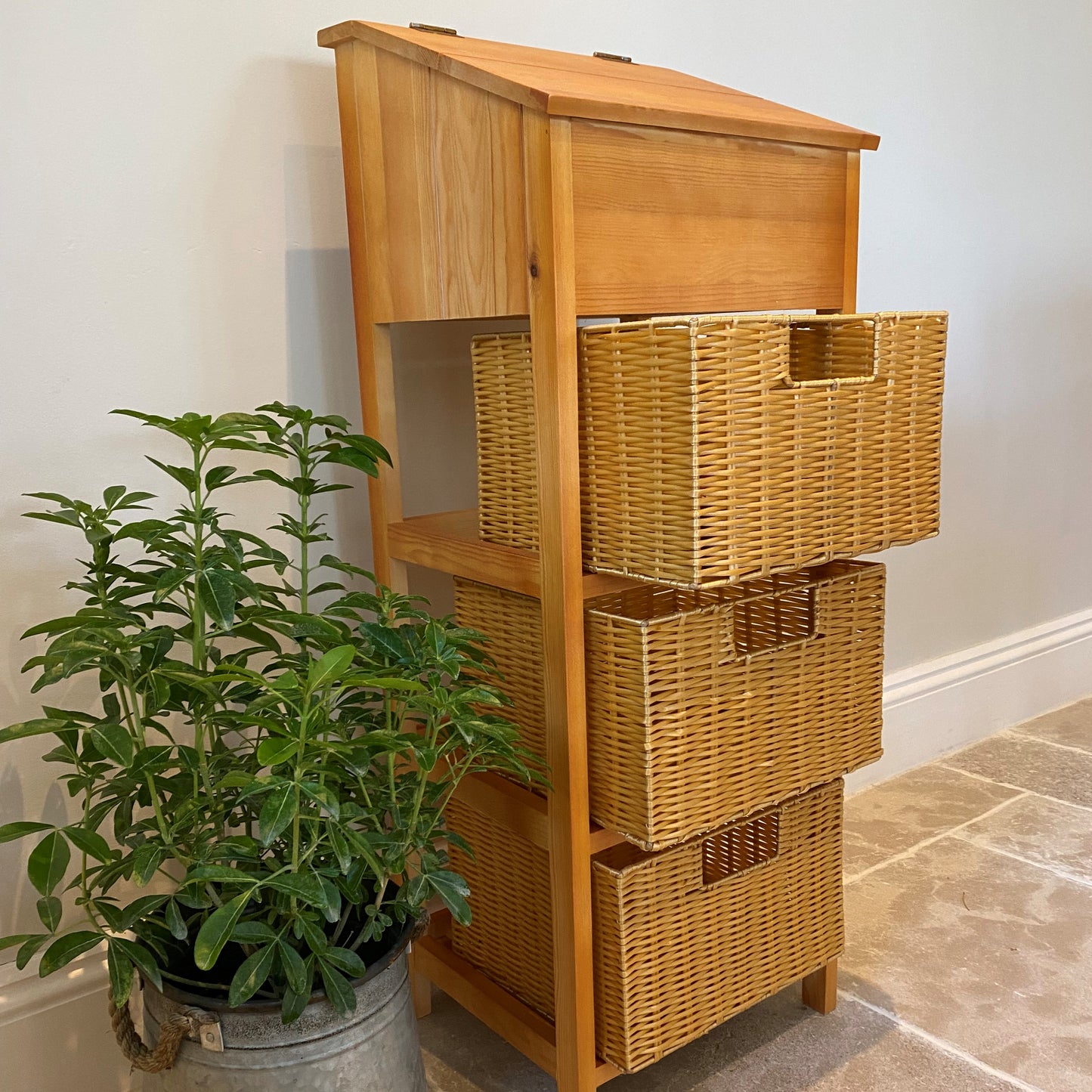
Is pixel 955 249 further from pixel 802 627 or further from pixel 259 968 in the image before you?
pixel 259 968

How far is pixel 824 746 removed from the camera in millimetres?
1177

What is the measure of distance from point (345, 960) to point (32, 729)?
1.00ft

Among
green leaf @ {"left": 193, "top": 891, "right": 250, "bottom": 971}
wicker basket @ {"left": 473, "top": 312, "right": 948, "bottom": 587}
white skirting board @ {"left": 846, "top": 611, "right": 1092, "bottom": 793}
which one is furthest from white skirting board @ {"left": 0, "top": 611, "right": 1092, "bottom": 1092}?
wicker basket @ {"left": 473, "top": 312, "right": 948, "bottom": 587}

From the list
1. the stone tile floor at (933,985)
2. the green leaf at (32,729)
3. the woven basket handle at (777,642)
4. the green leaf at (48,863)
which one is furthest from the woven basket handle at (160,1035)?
the woven basket handle at (777,642)

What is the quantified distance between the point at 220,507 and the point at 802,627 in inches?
25.8

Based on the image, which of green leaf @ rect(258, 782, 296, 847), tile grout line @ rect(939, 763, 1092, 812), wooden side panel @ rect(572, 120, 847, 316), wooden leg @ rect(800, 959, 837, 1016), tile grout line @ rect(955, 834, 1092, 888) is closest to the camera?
green leaf @ rect(258, 782, 296, 847)

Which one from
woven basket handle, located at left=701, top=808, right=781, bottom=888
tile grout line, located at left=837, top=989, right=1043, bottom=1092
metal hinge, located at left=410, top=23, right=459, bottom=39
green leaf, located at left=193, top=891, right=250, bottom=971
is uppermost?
metal hinge, located at left=410, top=23, right=459, bottom=39

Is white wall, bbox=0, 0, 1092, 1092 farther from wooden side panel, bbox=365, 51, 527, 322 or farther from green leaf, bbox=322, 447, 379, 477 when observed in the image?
green leaf, bbox=322, 447, 379, 477

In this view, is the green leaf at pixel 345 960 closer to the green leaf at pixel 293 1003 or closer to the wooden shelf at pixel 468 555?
the green leaf at pixel 293 1003

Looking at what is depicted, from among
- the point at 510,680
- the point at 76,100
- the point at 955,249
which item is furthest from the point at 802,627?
the point at 955,249

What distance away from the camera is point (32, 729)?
868mm

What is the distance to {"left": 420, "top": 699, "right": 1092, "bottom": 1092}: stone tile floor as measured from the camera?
1.22 meters

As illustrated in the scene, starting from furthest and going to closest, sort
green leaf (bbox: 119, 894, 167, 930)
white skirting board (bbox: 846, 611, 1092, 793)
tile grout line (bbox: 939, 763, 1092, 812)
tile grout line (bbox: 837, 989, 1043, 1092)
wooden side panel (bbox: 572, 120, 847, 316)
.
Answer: white skirting board (bbox: 846, 611, 1092, 793), tile grout line (bbox: 939, 763, 1092, 812), tile grout line (bbox: 837, 989, 1043, 1092), wooden side panel (bbox: 572, 120, 847, 316), green leaf (bbox: 119, 894, 167, 930)

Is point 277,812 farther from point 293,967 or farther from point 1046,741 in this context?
point 1046,741
